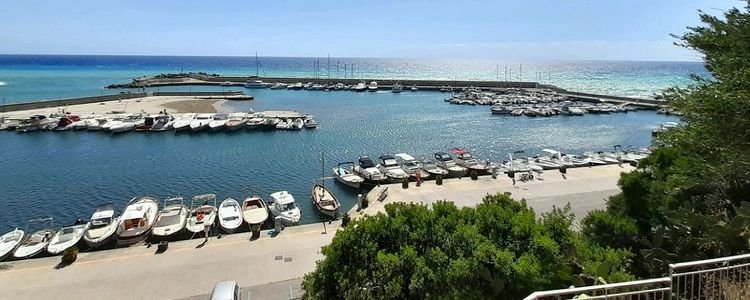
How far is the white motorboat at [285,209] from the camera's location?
69.1 ft

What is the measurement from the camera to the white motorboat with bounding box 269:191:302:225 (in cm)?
2106

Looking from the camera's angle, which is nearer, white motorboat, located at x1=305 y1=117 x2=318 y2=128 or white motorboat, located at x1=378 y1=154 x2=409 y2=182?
white motorboat, located at x1=378 y1=154 x2=409 y2=182

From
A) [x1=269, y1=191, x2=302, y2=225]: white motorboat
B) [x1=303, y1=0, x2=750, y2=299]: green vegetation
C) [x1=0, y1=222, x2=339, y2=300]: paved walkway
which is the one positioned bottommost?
[x1=0, y1=222, x2=339, y2=300]: paved walkway

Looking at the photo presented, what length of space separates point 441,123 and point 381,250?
47373 mm

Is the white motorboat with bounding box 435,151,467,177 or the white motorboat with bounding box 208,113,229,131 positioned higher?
the white motorboat with bounding box 208,113,229,131

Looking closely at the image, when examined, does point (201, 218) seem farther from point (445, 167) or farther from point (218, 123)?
point (218, 123)

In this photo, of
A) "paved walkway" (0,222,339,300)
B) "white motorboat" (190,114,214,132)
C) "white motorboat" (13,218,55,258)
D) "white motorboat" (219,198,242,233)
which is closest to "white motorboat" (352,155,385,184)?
"white motorboat" (219,198,242,233)

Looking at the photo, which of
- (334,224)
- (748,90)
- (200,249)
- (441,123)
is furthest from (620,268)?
(441,123)

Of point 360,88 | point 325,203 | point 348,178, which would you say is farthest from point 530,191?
point 360,88

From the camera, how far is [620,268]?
312 inches

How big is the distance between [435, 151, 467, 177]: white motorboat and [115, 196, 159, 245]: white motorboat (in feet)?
57.3

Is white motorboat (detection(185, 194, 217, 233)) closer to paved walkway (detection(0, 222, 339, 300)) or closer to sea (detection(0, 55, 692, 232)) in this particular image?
paved walkway (detection(0, 222, 339, 300))

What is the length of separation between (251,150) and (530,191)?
82.7 feet

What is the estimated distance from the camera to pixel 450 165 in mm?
30125
